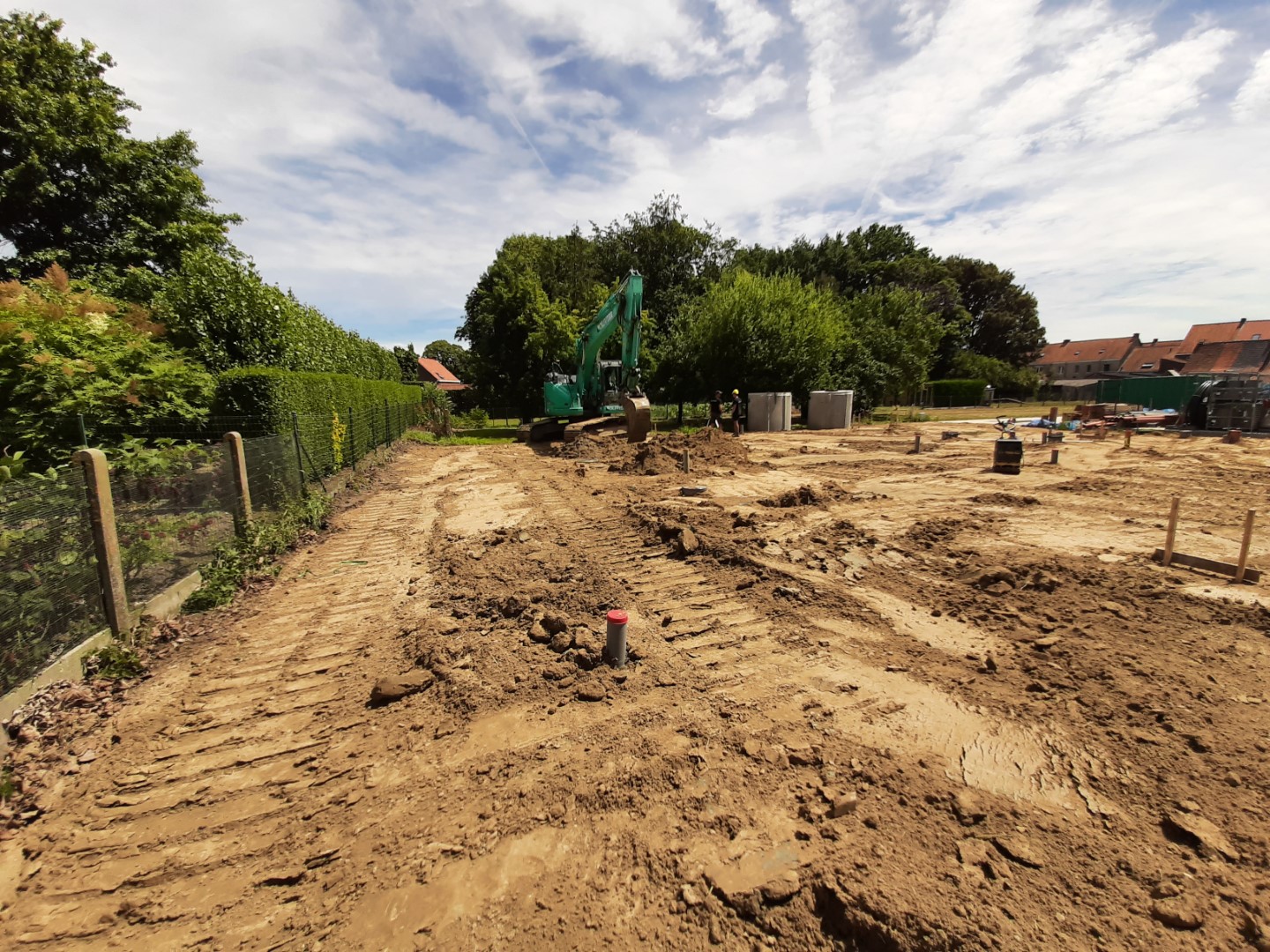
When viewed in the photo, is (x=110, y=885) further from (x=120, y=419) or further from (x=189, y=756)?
(x=120, y=419)

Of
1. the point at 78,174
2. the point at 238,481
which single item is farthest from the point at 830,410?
the point at 78,174

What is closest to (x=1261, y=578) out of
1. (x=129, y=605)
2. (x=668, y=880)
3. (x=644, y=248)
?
(x=668, y=880)

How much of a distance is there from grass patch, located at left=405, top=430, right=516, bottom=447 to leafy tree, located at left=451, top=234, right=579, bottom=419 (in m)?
7.41

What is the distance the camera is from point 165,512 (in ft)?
16.3

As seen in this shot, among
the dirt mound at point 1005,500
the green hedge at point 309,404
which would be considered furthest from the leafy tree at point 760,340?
the dirt mound at point 1005,500

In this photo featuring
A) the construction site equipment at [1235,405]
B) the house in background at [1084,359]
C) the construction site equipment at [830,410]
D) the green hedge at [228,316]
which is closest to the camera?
the green hedge at [228,316]

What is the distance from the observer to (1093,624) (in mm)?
4719

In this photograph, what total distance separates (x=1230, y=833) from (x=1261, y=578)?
5065mm

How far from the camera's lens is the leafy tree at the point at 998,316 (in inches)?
2288

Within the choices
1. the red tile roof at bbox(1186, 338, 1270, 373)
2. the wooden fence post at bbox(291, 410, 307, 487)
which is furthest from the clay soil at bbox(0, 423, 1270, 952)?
the red tile roof at bbox(1186, 338, 1270, 373)

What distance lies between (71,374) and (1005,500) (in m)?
13.4

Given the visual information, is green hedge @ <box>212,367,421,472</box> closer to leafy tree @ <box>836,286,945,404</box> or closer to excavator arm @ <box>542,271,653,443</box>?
excavator arm @ <box>542,271,653,443</box>

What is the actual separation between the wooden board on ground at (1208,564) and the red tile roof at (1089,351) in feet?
273

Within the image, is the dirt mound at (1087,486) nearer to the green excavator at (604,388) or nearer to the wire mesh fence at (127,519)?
the green excavator at (604,388)
